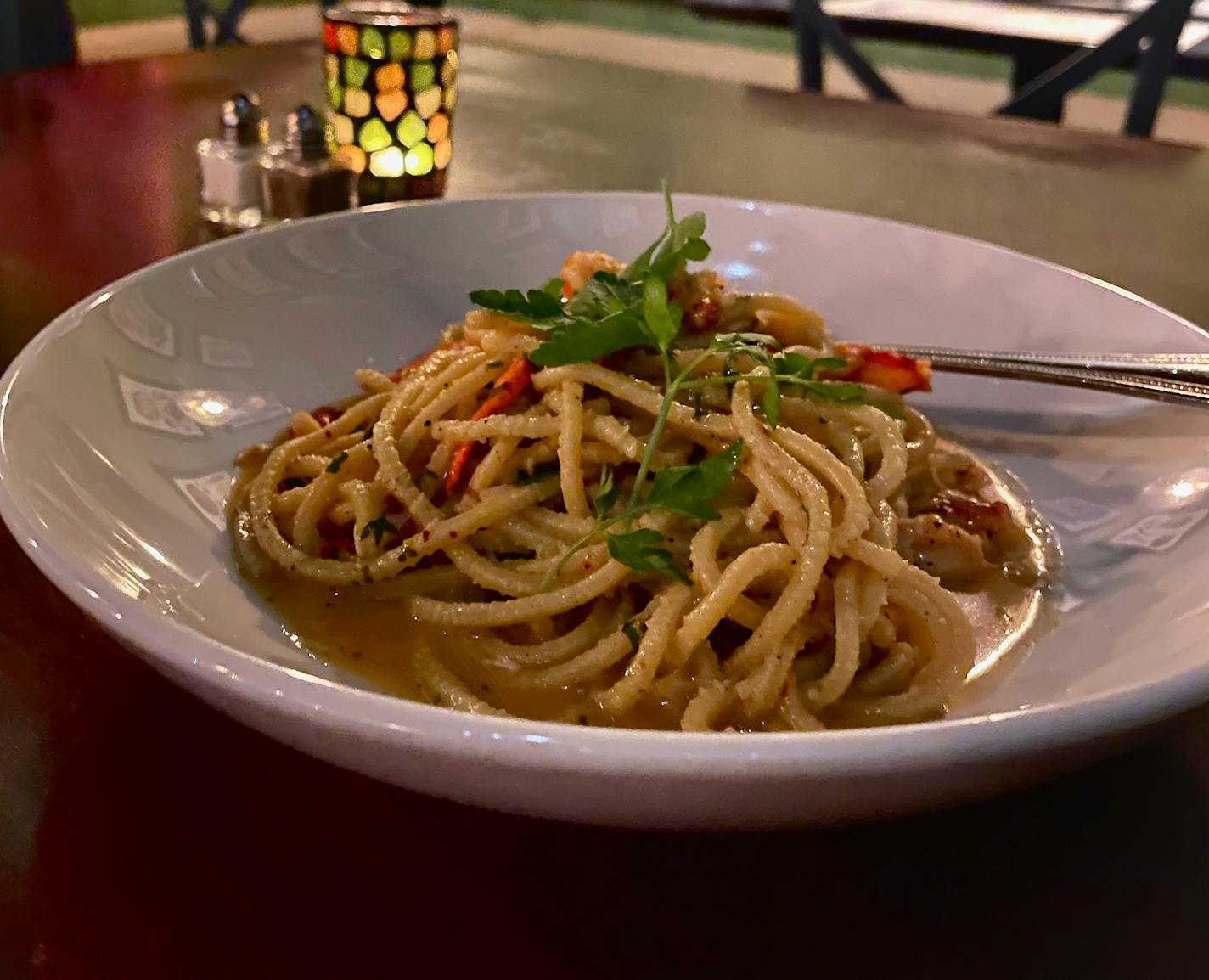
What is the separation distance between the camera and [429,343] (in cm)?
212

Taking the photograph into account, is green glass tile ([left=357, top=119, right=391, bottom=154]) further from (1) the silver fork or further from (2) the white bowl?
(1) the silver fork

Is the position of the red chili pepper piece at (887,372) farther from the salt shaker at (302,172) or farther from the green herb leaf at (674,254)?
the salt shaker at (302,172)

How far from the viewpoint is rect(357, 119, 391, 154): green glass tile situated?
2.70 metres

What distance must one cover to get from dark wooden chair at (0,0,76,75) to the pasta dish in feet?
15.6

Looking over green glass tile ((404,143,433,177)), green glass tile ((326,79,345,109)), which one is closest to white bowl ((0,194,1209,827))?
green glass tile ((404,143,433,177))

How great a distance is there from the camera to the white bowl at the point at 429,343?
0.79 metres

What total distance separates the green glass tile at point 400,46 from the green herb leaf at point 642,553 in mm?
1745

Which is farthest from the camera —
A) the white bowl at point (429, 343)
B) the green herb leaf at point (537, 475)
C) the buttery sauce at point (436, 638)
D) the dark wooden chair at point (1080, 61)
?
the dark wooden chair at point (1080, 61)

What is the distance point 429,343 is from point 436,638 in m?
0.83

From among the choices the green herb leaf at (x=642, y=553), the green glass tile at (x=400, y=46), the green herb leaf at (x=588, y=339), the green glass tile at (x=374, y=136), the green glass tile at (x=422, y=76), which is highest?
the green glass tile at (x=400, y=46)

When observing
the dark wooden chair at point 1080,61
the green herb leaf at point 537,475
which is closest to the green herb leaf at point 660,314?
the green herb leaf at point 537,475

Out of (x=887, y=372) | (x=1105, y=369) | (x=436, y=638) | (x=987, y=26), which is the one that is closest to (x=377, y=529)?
(x=436, y=638)

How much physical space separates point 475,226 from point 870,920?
1.65 metres

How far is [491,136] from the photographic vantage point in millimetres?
3590
